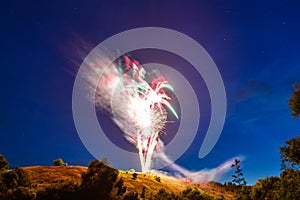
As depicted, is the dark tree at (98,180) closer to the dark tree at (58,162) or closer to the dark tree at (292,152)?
the dark tree at (292,152)

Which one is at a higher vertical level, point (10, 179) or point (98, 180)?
point (98, 180)

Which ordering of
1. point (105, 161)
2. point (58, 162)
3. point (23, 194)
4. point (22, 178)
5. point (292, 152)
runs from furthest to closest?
1. point (58, 162)
2. point (105, 161)
3. point (22, 178)
4. point (23, 194)
5. point (292, 152)

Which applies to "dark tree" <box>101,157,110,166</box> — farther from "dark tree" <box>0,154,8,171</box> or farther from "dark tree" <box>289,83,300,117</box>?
"dark tree" <box>289,83,300,117</box>

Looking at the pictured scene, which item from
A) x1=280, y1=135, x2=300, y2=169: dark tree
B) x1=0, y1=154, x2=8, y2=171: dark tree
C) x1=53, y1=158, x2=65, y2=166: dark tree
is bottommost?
x1=280, y1=135, x2=300, y2=169: dark tree

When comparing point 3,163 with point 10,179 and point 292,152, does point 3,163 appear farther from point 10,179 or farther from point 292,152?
point 292,152

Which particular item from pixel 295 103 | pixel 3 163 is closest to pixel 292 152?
pixel 295 103

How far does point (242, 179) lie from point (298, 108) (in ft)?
96.8

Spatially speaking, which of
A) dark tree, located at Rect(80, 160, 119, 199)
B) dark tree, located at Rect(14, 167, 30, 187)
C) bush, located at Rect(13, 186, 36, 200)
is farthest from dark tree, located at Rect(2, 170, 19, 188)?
dark tree, located at Rect(80, 160, 119, 199)

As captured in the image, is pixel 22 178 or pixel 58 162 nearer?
pixel 22 178

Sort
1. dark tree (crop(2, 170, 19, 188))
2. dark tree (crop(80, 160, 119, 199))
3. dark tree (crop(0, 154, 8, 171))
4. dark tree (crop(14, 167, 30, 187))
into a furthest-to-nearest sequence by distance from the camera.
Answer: dark tree (crop(0, 154, 8, 171)) < dark tree (crop(80, 160, 119, 199)) < dark tree (crop(14, 167, 30, 187)) < dark tree (crop(2, 170, 19, 188))

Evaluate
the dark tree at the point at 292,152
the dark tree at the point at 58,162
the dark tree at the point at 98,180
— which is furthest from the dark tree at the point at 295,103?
the dark tree at the point at 58,162

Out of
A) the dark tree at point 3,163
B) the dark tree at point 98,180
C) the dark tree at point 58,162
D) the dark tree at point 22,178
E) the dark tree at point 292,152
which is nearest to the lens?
the dark tree at point 292,152

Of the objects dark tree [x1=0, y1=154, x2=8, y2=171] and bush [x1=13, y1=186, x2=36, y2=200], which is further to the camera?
dark tree [x1=0, y1=154, x2=8, y2=171]

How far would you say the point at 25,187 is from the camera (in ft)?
163
